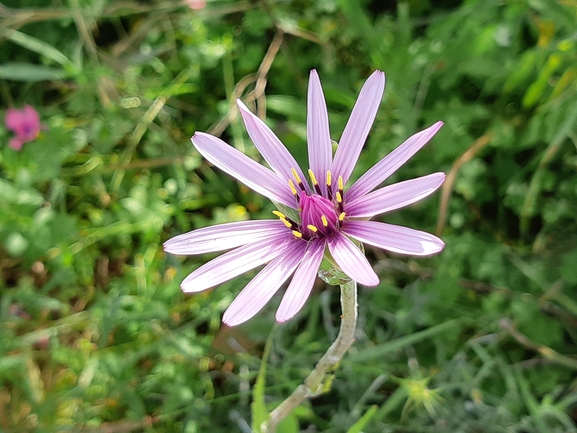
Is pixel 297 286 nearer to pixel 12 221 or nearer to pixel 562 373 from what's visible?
pixel 562 373

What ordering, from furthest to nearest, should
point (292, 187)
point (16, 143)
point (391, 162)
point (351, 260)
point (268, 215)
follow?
point (16, 143), point (268, 215), point (292, 187), point (391, 162), point (351, 260)

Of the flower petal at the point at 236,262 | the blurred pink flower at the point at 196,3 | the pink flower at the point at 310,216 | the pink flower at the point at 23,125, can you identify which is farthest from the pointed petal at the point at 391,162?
the pink flower at the point at 23,125

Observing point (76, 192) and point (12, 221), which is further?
point (76, 192)

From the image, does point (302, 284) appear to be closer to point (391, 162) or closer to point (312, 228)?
point (312, 228)

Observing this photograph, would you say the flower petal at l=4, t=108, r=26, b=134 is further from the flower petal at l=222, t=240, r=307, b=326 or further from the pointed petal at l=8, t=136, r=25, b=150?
the flower petal at l=222, t=240, r=307, b=326

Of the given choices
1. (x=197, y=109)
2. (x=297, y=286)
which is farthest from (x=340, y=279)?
(x=197, y=109)

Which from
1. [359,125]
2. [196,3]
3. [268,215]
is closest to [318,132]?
[359,125]

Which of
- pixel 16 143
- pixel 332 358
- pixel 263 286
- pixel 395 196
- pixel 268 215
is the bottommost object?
pixel 268 215
